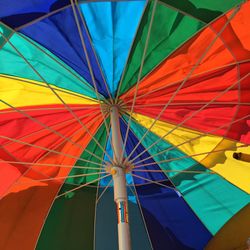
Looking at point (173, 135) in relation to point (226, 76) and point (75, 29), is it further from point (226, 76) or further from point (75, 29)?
point (75, 29)

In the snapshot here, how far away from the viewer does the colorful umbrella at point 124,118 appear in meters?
2.19

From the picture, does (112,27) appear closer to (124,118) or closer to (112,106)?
(112,106)

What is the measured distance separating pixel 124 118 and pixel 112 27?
3.60 ft

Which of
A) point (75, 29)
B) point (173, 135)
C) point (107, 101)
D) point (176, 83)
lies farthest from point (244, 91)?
point (75, 29)

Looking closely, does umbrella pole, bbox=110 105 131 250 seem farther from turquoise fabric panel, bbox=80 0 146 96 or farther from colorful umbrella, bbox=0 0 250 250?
turquoise fabric panel, bbox=80 0 146 96

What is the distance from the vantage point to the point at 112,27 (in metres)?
2.21

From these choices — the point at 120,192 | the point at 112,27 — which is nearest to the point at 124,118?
the point at 120,192

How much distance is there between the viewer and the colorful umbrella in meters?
2.19

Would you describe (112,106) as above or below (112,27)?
below

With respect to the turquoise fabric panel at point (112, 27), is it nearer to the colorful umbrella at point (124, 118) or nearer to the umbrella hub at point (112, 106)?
the colorful umbrella at point (124, 118)

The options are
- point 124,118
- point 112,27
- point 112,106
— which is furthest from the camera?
point 124,118

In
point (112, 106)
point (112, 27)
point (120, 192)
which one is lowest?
point (120, 192)

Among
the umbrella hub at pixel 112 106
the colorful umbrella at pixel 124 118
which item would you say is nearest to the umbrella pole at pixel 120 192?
the colorful umbrella at pixel 124 118

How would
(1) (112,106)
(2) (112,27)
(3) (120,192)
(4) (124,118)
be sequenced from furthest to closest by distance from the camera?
1. (4) (124,118)
2. (1) (112,106)
3. (3) (120,192)
4. (2) (112,27)
